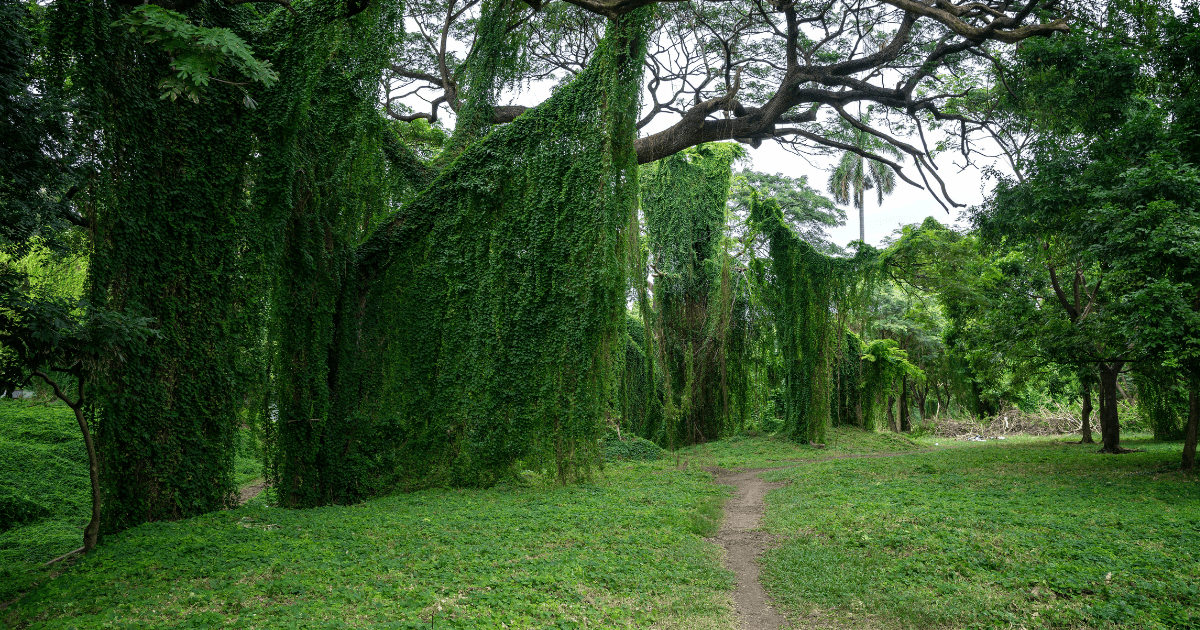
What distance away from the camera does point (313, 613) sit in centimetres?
453

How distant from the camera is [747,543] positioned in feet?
25.6

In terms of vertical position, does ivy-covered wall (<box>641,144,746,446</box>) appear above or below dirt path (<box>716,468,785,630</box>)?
above

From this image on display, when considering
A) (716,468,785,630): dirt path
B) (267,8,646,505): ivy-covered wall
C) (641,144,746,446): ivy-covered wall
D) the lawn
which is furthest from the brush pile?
the lawn

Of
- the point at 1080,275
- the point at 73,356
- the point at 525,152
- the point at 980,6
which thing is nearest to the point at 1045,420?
the point at 1080,275

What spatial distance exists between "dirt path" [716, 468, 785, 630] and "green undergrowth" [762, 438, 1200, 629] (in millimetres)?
187

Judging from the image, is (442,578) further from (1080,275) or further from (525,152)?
(1080,275)

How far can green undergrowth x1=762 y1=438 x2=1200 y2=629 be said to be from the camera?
4.98m

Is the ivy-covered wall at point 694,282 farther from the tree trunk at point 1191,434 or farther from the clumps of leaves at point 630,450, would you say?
the tree trunk at point 1191,434

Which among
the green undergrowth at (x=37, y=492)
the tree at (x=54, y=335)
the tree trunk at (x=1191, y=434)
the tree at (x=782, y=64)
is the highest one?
the tree at (x=782, y=64)

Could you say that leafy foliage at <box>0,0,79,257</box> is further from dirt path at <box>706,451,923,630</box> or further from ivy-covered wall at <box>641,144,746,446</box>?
ivy-covered wall at <box>641,144,746,446</box>

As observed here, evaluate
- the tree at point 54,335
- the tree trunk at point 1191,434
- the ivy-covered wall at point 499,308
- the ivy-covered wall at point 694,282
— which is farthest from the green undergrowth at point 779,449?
the tree at point 54,335

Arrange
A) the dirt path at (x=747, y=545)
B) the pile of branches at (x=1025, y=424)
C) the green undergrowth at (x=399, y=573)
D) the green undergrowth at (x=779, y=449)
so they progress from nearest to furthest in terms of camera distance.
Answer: the green undergrowth at (x=399, y=573)
the dirt path at (x=747, y=545)
the green undergrowth at (x=779, y=449)
the pile of branches at (x=1025, y=424)

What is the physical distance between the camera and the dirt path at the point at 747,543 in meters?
5.45

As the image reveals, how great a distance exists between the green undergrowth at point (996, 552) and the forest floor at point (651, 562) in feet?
0.09
